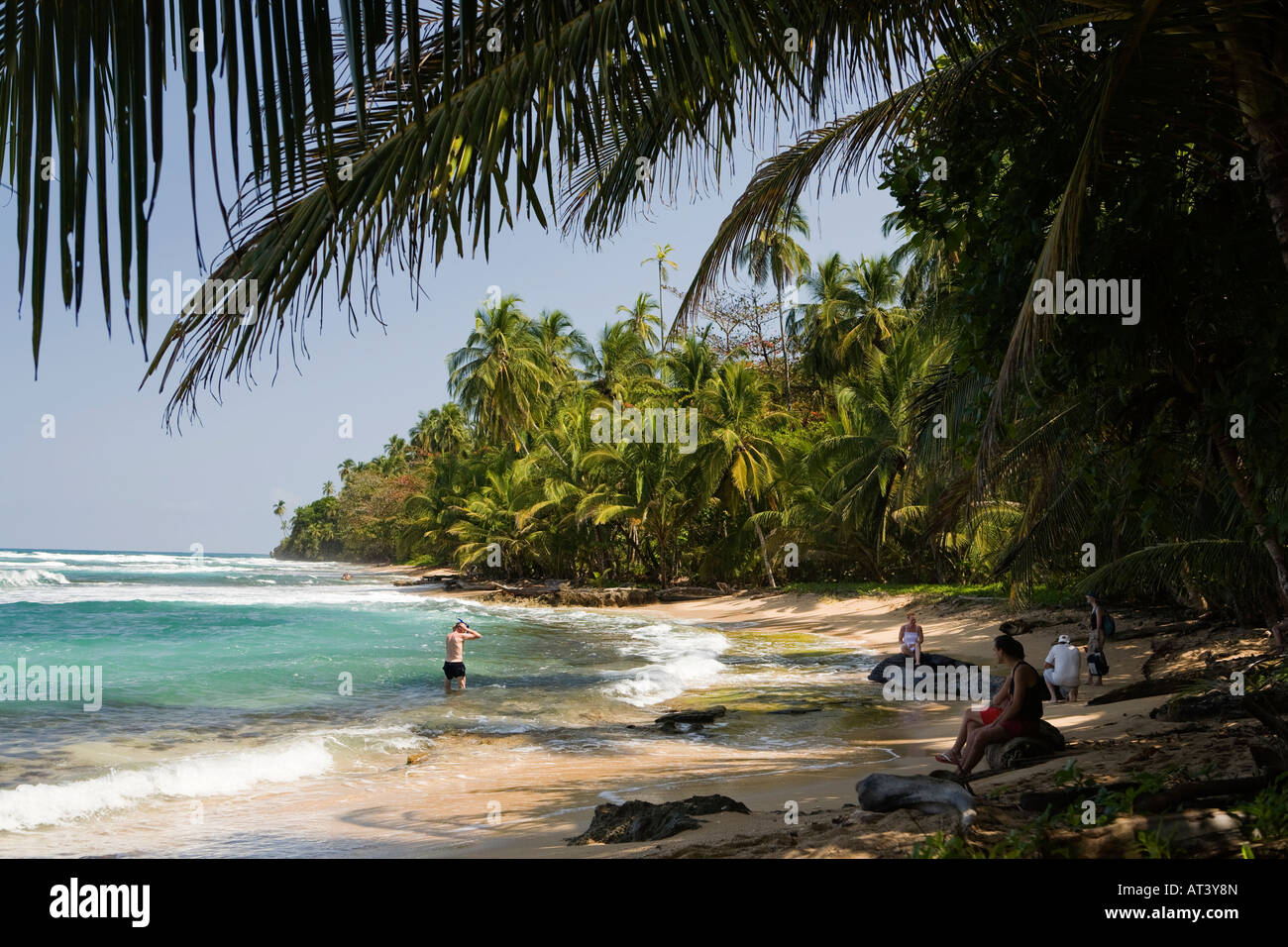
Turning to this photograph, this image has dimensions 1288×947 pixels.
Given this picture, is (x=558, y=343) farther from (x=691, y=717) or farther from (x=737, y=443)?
(x=691, y=717)

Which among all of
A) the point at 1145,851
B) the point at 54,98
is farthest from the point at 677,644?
the point at 54,98

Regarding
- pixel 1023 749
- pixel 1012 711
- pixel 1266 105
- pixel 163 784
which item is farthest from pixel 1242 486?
pixel 163 784

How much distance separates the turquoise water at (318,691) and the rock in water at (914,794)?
16.8ft

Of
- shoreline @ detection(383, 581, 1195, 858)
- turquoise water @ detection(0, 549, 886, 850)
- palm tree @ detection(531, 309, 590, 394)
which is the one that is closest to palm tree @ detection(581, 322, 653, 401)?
palm tree @ detection(531, 309, 590, 394)

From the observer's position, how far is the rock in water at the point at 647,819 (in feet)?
17.3

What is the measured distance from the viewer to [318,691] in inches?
582

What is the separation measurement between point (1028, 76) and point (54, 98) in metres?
4.28

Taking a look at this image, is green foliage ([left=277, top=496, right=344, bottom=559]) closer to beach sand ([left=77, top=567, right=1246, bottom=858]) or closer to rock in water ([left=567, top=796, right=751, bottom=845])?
beach sand ([left=77, top=567, right=1246, bottom=858])

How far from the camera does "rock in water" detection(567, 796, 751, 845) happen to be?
5285mm

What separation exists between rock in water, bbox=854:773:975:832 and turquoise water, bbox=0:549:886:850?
201 inches

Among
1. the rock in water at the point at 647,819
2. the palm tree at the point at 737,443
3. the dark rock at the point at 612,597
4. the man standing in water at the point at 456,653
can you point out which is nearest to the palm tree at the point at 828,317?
the palm tree at the point at 737,443

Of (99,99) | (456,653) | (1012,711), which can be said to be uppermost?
(99,99)

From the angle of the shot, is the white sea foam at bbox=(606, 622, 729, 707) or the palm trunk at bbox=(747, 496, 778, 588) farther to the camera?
the palm trunk at bbox=(747, 496, 778, 588)

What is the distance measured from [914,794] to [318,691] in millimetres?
12586
